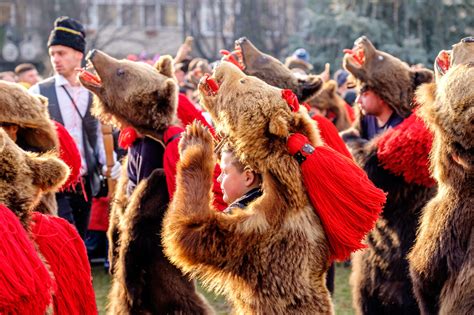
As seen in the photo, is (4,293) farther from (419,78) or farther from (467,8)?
(467,8)

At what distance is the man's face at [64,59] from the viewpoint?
8289mm

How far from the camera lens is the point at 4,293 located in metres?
3.77

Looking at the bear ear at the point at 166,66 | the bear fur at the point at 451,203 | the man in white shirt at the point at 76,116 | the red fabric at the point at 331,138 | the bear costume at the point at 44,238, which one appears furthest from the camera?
the man in white shirt at the point at 76,116

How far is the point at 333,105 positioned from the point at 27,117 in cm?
618

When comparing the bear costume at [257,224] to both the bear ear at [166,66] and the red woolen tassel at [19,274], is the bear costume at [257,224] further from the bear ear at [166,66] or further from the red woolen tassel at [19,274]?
the bear ear at [166,66]

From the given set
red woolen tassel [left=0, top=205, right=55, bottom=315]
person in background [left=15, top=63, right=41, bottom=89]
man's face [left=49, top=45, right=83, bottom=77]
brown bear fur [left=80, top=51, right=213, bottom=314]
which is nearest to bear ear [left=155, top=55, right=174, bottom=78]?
brown bear fur [left=80, top=51, right=213, bottom=314]

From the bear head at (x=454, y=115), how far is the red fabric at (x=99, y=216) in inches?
223

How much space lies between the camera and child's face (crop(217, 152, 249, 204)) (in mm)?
4297

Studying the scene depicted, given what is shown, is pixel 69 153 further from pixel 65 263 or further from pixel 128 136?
pixel 65 263

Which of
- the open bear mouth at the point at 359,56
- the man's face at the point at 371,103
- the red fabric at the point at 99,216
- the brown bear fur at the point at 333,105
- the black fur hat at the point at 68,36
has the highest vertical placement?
the open bear mouth at the point at 359,56

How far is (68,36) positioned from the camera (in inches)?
338

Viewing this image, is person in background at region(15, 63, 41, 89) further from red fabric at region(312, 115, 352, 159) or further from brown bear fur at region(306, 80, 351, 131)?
red fabric at region(312, 115, 352, 159)

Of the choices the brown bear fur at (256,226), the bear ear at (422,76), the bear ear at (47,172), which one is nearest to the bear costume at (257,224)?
the brown bear fur at (256,226)

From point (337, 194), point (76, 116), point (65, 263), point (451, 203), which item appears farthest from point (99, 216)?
point (337, 194)
